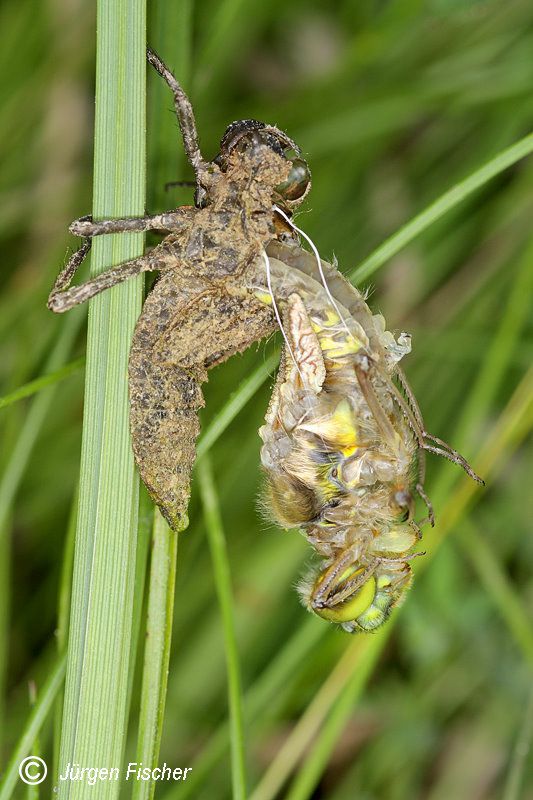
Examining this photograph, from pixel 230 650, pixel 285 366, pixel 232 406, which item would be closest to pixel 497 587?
pixel 230 650

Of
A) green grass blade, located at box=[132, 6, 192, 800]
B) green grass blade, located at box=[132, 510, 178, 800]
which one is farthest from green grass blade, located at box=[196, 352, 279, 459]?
green grass blade, located at box=[132, 510, 178, 800]

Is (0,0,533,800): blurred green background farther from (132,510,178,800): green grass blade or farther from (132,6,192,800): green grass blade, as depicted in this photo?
(132,510,178,800): green grass blade

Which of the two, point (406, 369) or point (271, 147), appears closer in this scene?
point (271, 147)

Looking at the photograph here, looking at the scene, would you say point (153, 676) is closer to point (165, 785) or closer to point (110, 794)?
point (110, 794)

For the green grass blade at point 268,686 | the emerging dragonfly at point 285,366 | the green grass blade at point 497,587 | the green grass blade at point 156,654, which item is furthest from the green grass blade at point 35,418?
the green grass blade at point 497,587

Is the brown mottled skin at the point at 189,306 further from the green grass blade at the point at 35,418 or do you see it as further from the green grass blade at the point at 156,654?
the green grass blade at the point at 35,418

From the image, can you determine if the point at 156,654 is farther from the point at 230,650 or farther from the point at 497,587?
the point at 497,587

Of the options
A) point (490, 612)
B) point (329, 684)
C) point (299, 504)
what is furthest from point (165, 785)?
point (299, 504)
